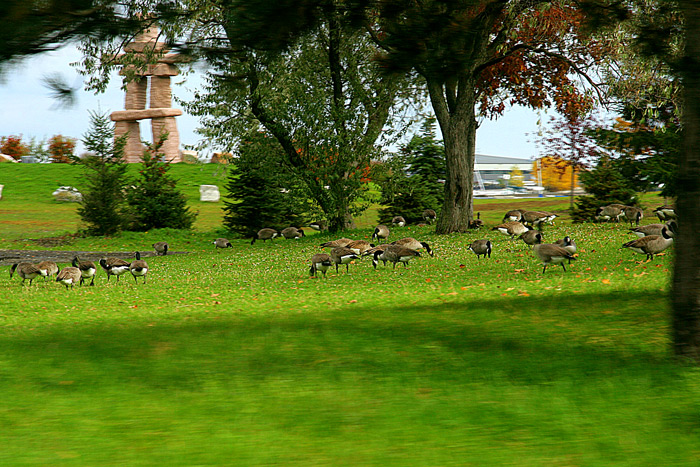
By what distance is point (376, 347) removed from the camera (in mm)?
8664

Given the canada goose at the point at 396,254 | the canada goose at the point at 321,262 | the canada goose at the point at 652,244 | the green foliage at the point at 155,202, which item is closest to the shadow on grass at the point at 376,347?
the canada goose at the point at 652,244

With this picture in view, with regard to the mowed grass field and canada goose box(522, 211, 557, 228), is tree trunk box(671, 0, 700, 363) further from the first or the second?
canada goose box(522, 211, 557, 228)

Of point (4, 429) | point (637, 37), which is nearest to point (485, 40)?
point (637, 37)

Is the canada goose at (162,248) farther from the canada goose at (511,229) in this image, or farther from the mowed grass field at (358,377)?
the canada goose at (511,229)

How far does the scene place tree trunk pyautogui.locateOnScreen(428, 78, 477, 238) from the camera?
2708cm

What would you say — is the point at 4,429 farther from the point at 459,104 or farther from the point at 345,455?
the point at 459,104

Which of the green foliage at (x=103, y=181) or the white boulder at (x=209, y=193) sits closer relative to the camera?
the green foliage at (x=103, y=181)

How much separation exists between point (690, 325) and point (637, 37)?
443 cm

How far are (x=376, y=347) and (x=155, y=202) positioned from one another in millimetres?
32894

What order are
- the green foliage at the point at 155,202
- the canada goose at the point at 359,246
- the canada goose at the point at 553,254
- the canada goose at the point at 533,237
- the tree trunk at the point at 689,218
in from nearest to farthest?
the tree trunk at the point at 689,218, the canada goose at the point at 553,254, the canada goose at the point at 533,237, the canada goose at the point at 359,246, the green foliage at the point at 155,202

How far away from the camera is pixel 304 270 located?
69.1ft

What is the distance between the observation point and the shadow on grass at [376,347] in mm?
7398

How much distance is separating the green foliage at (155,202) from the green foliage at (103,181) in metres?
1.88

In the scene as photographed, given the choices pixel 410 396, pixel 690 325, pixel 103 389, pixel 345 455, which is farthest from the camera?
pixel 690 325
